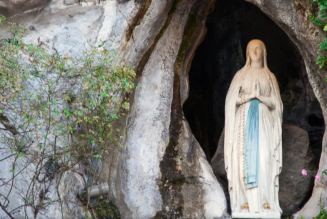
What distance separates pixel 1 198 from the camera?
20.9ft

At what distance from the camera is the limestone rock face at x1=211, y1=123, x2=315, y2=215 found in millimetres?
6715

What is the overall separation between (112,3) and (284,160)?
2.55m

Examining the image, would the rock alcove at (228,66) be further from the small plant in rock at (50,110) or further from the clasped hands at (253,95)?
the small plant in rock at (50,110)

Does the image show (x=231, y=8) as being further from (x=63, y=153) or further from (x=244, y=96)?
(x=63, y=153)

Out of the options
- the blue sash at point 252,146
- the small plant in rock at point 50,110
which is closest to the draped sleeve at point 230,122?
the blue sash at point 252,146

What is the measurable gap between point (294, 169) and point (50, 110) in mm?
2764

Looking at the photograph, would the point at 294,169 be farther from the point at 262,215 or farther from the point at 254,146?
the point at 262,215

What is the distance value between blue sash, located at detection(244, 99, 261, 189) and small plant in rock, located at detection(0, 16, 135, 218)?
4.07ft

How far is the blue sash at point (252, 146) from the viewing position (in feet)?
19.8

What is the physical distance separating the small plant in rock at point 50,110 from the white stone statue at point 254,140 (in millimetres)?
1167

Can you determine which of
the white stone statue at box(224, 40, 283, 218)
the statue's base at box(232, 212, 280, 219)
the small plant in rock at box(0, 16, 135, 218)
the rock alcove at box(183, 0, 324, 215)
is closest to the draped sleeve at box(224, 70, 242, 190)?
the white stone statue at box(224, 40, 283, 218)

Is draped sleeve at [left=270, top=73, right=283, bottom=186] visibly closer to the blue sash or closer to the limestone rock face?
the blue sash

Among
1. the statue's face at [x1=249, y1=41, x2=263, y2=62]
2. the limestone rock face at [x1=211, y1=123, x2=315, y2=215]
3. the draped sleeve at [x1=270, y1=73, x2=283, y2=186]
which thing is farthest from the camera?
the limestone rock face at [x1=211, y1=123, x2=315, y2=215]

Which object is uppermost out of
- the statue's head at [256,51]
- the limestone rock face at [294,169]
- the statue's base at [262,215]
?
the statue's head at [256,51]
